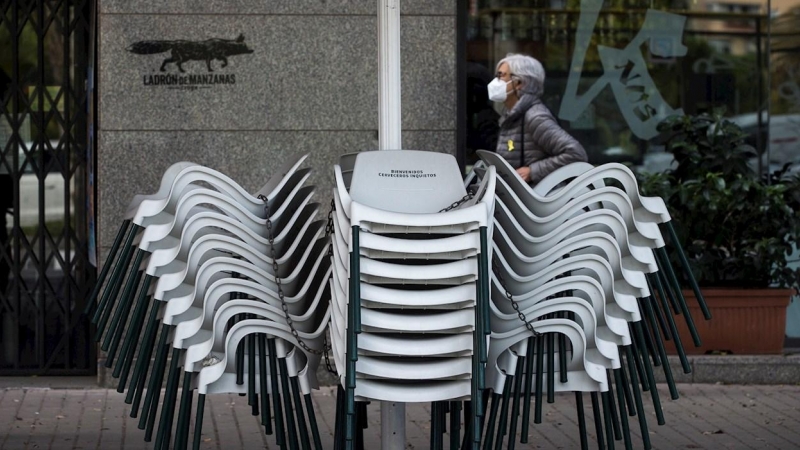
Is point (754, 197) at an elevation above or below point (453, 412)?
above

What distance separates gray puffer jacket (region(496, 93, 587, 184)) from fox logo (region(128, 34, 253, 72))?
188 centimetres

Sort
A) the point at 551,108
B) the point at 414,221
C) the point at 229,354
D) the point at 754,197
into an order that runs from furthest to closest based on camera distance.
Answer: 1. the point at 551,108
2. the point at 754,197
3. the point at 229,354
4. the point at 414,221

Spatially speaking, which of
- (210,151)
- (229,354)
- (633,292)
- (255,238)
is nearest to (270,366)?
(229,354)

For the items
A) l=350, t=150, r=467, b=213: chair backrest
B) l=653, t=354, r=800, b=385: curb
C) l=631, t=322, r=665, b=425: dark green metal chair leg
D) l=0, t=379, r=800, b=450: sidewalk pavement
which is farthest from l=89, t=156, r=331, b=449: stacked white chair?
l=653, t=354, r=800, b=385: curb

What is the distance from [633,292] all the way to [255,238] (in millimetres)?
1404

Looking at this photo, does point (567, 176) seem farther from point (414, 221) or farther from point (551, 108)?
point (551, 108)

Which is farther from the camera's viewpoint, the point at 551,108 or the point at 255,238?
the point at 551,108

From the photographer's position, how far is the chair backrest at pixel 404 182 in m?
4.55

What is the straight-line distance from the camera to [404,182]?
15.0ft

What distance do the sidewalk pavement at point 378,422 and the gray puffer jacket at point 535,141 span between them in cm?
149

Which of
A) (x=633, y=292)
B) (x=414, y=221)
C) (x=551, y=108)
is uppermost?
(x=551, y=108)

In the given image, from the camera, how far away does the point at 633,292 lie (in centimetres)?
464

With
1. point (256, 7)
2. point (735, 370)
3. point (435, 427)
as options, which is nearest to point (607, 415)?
point (435, 427)

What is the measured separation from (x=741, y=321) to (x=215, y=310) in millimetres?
4942
